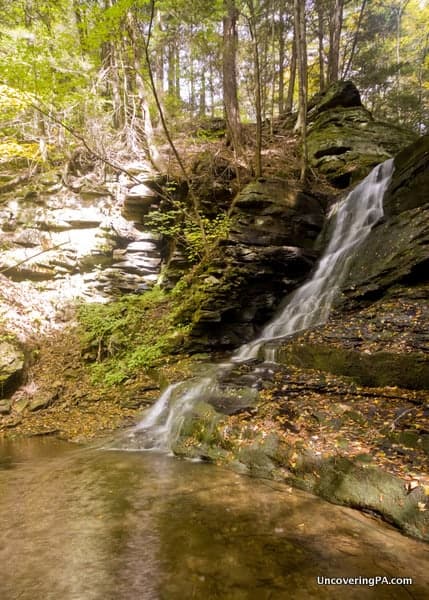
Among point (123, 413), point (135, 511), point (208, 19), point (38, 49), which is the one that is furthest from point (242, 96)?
point (135, 511)

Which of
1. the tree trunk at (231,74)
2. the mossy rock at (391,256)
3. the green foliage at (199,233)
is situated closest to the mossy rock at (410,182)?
the mossy rock at (391,256)

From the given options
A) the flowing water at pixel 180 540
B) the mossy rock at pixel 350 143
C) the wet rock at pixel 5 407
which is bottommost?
the wet rock at pixel 5 407

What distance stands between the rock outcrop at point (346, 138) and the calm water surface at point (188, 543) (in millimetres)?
11312

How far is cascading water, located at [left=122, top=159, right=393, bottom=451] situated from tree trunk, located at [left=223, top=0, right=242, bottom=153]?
4.53 m

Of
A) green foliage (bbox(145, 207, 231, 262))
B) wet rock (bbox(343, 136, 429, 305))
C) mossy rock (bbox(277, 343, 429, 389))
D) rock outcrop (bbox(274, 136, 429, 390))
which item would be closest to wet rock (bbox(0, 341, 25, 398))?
green foliage (bbox(145, 207, 231, 262))

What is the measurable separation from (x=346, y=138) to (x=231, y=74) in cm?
519

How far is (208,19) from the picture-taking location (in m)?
10.7

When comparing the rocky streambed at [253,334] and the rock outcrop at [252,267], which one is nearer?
the rocky streambed at [253,334]

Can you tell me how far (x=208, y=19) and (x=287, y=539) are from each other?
46.1 feet

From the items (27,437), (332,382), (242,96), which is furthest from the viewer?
(242,96)

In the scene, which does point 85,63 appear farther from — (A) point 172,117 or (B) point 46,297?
(B) point 46,297

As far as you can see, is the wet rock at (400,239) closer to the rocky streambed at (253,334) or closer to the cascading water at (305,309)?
the rocky streambed at (253,334)

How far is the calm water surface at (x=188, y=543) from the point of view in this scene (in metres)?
2.20

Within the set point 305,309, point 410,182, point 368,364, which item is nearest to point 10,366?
point 305,309
